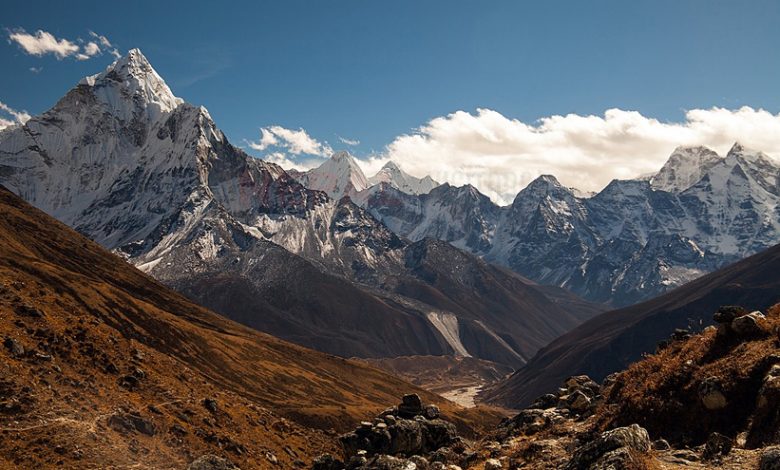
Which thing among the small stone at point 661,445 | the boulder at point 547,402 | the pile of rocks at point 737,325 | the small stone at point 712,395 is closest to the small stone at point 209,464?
the boulder at point 547,402

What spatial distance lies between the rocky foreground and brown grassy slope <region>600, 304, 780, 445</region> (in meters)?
0.04

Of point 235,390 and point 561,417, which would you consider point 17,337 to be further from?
point 235,390

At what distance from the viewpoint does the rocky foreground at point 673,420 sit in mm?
26984

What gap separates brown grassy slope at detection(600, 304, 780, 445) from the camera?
29.8 metres

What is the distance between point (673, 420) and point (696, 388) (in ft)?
6.10

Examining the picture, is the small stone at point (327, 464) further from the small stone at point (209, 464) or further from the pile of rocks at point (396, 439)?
the small stone at point (209, 464)

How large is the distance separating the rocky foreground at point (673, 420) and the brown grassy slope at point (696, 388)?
4 cm

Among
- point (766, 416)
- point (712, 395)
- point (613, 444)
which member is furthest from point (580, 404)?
point (613, 444)

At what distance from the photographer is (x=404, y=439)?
53062 millimetres

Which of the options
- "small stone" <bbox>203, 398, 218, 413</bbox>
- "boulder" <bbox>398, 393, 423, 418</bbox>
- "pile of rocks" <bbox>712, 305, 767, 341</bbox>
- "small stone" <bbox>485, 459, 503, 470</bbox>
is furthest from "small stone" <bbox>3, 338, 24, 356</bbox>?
"pile of rocks" <bbox>712, 305, 767, 341</bbox>

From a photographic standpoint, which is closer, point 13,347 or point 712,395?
point 712,395

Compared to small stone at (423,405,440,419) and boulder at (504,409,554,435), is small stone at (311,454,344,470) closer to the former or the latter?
boulder at (504,409,554,435)

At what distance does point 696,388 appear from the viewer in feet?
103

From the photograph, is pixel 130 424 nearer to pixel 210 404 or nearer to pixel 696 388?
pixel 210 404
